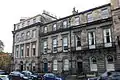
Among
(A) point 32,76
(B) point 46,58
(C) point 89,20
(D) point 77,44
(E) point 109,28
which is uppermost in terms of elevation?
(C) point 89,20

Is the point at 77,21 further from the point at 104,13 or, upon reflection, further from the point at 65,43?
the point at 104,13

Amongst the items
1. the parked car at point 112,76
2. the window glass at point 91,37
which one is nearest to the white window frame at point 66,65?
the window glass at point 91,37

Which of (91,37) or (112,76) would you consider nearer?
(112,76)

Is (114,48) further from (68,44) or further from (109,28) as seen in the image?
(68,44)

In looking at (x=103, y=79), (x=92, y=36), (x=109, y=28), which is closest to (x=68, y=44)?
(x=92, y=36)

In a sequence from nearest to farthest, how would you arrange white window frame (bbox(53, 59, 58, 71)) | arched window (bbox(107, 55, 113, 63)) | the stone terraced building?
1. arched window (bbox(107, 55, 113, 63))
2. the stone terraced building
3. white window frame (bbox(53, 59, 58, 71))

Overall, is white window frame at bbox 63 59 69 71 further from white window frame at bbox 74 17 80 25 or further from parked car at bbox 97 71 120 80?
parked car at bbox 97 71 120 80

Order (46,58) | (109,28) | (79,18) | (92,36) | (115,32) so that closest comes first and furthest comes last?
(115,32), (109,28), (92,36), (79,18), (46,58)

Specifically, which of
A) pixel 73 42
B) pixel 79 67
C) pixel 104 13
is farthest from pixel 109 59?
pixel 73 42

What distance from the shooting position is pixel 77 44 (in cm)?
3183

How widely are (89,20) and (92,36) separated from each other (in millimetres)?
2896

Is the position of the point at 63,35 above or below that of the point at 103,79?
above

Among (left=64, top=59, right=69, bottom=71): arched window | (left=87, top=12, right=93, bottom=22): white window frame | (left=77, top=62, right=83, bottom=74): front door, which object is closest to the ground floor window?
(left=77, top=62, right=83, bottom=74): front door

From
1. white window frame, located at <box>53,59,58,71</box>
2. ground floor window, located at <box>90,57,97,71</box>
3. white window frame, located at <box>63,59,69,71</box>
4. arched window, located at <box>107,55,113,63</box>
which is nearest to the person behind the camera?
arched window, located at <box>107,55,113,63</box>
